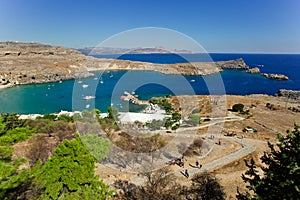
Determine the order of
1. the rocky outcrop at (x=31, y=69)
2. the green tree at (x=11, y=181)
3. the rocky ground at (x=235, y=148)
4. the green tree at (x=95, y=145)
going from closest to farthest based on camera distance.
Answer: the green tree at (x=11, y=181)
the green tree at (x=95, y=145)
the rocky ground at (x=235, y=148)
the rocky outcrop at (x=31, y=69)

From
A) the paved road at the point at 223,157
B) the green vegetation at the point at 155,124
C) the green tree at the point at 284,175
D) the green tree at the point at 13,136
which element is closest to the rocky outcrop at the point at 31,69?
the green vegetation at the point at 155,124

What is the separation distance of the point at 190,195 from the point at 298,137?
9049 mm

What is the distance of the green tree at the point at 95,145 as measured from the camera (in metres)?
15.7

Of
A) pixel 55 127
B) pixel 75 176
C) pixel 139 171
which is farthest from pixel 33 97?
pixel 75 176

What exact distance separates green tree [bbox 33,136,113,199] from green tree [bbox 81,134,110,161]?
3652 millimetres

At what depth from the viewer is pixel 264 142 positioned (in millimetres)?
23875

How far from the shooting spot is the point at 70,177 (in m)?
11.3

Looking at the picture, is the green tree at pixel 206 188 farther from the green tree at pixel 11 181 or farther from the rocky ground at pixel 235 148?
the green tree at pixel 11 181

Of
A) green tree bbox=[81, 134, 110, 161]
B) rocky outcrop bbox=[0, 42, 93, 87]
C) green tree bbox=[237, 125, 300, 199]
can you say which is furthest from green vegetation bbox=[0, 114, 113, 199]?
rocky outcrop bbox=[0, 42, 93, 87]

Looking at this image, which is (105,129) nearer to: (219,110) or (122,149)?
(122,149)

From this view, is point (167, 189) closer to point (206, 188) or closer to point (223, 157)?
point (206, 188)

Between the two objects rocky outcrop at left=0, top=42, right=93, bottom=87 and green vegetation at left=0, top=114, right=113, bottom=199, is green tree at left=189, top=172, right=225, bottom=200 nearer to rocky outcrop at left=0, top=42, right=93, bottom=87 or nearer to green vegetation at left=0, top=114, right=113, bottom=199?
green vegetation at left=0, top=114, right=113, bottom=199

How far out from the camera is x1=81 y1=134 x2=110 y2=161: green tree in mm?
15703

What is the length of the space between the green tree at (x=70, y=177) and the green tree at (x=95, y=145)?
365 centimetres
